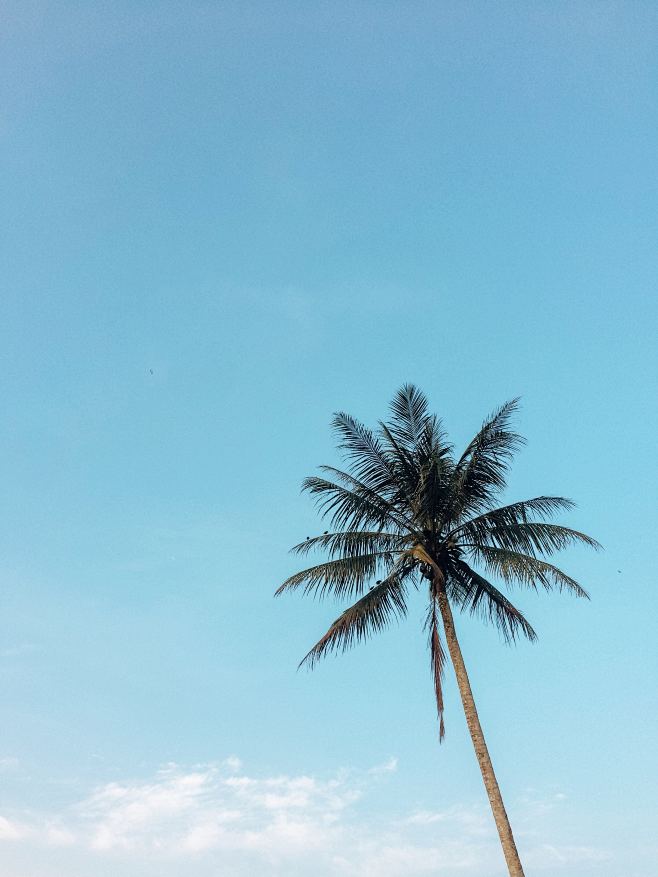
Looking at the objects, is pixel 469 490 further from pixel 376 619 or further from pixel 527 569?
pixel 376 619

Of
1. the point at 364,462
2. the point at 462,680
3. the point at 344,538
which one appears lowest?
the point at 462,680

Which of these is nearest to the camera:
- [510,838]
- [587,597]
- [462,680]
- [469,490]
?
[510,838]

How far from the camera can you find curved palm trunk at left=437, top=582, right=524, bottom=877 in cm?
2059

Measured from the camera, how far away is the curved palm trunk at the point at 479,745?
20594mm

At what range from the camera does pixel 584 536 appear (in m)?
25.4

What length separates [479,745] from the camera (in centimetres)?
2212

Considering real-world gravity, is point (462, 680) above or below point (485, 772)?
above

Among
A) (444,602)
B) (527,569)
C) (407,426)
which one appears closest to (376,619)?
(444,602)

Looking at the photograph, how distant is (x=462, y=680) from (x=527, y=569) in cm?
365

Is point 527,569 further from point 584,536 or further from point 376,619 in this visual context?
point 376,619

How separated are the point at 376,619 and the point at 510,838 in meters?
6.55

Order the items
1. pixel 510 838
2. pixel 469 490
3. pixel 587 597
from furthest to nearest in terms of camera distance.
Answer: pixel 469 490
pixel 587 597
pixel 510 838

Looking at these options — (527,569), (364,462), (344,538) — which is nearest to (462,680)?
(527,569)

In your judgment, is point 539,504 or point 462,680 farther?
point 539,504
